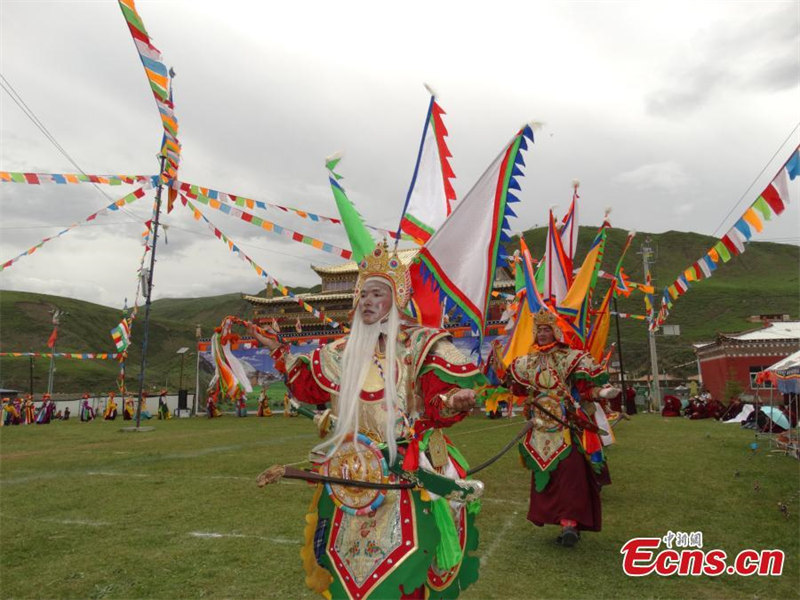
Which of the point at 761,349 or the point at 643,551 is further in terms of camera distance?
the point at 761,349

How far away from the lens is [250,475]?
29.7 ft

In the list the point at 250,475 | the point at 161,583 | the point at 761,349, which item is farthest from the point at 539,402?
the point at 761,349

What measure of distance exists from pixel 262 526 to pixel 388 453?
3.72 m

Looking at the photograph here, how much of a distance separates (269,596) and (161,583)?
3.13 feet

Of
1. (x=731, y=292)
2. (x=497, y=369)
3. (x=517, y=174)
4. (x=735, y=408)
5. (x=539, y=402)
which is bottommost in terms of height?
(x=735, y=408)

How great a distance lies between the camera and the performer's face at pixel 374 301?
10.0 ft

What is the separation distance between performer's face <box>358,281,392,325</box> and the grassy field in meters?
2.33

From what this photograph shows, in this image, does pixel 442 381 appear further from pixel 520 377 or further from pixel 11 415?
pixel 11 415

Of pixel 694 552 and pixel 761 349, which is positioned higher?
pixel 761 349

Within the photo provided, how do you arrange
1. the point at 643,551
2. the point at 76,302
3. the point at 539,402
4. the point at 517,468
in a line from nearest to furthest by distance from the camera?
the point at 643,551 → the point at 539,402 → the point at 517,468 → the point at 76,302

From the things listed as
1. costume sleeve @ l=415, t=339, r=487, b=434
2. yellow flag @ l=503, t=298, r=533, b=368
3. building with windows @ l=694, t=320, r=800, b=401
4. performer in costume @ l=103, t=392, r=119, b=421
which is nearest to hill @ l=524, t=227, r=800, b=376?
building with windows @ l=694, t=320, r=800, b=401

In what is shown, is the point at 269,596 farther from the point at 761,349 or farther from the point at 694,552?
the point at 761,349

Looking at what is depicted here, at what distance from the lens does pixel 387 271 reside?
3.08 m

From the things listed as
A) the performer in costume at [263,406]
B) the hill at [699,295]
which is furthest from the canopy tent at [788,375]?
the hill at [699,295]
